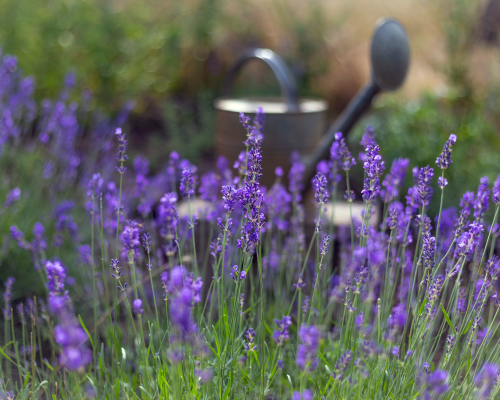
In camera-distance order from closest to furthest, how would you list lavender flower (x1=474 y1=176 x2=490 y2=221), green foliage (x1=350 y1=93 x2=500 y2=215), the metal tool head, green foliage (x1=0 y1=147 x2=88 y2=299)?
lavender flower (x1=474 y1=176 x2=490 y2=221), the metal tool head, green foliage (x1=0 y1=147 x2=88 y2=299), green foliage (x1=350 y1=93 x2=500 y2=215)

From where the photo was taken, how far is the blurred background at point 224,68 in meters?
3.92

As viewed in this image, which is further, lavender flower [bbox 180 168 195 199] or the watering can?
the watering can

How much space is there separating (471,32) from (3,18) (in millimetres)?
5646

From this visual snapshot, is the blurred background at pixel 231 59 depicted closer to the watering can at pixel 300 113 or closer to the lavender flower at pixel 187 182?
the watering can at pixel 300 113

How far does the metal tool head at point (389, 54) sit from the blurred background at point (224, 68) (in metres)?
1.13

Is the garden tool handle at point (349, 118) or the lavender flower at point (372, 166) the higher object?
the garden tool handle at point (349, 118)

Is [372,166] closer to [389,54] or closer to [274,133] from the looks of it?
[389,54]

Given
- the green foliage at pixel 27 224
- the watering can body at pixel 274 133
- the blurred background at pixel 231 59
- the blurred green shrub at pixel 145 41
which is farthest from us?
the blurred green shrub at pixel 145 41

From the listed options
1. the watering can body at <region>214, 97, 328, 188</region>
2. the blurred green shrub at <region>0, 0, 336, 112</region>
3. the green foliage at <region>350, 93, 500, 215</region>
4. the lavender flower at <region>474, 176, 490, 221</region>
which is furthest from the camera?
the blurred green shrub at <region>0, 0, 336, 112</region>

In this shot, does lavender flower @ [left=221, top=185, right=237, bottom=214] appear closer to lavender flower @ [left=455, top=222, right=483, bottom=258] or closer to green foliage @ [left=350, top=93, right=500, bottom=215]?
lavender flower @ [left=455, top=222, right=483, bottom=258]

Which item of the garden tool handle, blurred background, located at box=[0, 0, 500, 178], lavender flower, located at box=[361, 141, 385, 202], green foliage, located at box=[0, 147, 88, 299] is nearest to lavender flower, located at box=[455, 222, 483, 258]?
lavender flower, located at box=[361, 141, 385, 202]

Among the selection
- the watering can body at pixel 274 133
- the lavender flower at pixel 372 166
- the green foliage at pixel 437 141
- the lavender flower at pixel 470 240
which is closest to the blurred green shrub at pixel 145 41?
the watering can body at pixel 274 133

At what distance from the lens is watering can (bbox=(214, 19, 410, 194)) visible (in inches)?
98.0

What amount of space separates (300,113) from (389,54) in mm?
622
